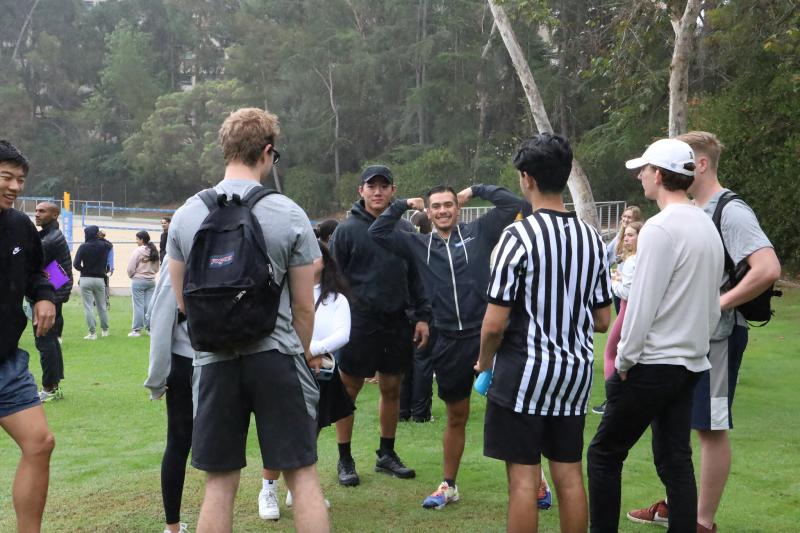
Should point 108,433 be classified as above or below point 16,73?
below

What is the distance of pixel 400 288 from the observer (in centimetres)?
607

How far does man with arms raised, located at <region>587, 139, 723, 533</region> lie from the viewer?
385 centimetres

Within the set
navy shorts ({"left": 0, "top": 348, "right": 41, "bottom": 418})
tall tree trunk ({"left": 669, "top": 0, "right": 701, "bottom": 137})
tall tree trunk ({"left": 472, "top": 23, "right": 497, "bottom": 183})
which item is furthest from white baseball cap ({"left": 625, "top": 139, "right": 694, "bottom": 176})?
tall tree trunk ({"left": 472, "top": 23, "right": 497, "bottom": 183})

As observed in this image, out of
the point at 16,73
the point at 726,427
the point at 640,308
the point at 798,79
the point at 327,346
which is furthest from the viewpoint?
the point at 16,73

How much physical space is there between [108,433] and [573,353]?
5.22m

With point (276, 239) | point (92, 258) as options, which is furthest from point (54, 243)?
point (92, 258)

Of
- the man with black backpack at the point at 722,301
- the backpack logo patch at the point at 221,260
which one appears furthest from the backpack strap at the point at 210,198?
the man with black backpack at the point at 722,301

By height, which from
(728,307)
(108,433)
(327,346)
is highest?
(728,307)

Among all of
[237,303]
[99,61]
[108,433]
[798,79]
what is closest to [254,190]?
[237,303]

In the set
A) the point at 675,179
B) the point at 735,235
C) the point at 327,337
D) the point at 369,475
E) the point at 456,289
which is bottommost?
the point at 369,475

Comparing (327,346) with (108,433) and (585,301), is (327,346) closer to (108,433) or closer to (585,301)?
(585,301)

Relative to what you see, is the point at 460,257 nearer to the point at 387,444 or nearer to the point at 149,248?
the point at 387,444

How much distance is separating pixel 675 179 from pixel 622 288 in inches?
99.4

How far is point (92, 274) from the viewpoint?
14102mm
